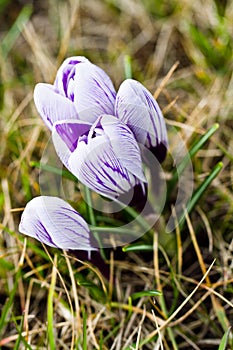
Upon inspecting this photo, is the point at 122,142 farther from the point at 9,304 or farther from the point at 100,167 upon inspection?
the point at 9,304

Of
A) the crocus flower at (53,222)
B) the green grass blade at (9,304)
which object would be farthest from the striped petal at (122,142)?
the green grass blade at (9,304)

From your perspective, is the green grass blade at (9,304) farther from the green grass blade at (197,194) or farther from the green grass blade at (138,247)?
the green grass blade at (197,194)

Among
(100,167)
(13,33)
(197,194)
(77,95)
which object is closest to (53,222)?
(100,167)

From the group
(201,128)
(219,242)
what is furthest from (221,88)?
(219,242)

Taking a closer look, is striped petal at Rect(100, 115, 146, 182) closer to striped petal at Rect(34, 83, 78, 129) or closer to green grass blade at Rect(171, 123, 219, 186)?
striped petal at Rect(34, 83, 78, 129)

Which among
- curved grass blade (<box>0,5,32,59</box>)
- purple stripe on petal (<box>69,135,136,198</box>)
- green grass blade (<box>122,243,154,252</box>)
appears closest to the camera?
purple stripe on petal (<box>69,135,136,198</box>)

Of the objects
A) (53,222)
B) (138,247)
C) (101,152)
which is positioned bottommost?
(138,247)

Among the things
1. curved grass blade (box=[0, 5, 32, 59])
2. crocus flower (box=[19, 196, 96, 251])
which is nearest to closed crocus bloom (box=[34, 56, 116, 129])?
crocus flower (box=[19, 196, 96, 251])
